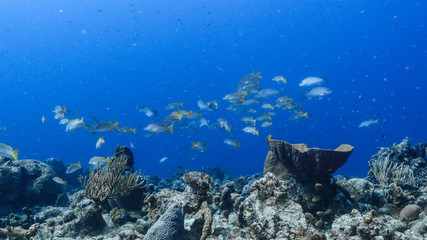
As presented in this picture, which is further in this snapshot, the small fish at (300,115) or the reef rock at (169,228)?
the small fish at (300,115)

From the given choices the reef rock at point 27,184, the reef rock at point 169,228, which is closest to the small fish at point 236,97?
the reef rock at point 27,184

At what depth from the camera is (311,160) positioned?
15.0ft

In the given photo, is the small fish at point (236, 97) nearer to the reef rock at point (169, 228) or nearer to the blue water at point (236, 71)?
the reef rock at point (169, 228)

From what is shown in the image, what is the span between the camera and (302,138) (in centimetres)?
9744

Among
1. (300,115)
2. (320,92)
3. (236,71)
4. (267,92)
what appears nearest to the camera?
(320,92)

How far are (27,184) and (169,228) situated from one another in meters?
6.97

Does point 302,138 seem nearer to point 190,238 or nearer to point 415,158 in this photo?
point 415,158

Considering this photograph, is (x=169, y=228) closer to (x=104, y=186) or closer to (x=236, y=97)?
(x=104, y=186)

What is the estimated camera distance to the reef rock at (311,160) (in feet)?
14.8

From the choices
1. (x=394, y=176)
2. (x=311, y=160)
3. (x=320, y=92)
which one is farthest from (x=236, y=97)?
(x=311, y=160)

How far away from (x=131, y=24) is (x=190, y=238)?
8683 cm

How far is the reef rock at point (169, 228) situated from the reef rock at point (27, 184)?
624 centimetres

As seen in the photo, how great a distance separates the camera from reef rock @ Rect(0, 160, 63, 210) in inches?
273

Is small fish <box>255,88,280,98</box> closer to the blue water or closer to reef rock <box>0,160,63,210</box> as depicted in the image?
reef rock <box>0,160,63,210</box>
